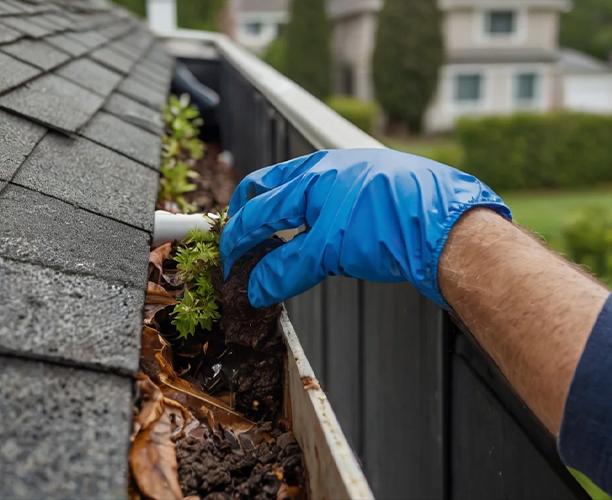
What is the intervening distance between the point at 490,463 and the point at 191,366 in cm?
77

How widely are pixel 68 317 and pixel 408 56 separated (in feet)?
87.3

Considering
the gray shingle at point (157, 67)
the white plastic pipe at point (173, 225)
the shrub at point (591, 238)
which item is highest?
the gray shingle at point (157, 67)

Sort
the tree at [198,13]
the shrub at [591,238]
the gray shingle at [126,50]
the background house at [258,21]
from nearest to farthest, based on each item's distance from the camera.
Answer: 1. the gray shingle at [126,50]
2. the shrub at [591,238]
3. the tree at [198,13]
4. the background house at [258,21]

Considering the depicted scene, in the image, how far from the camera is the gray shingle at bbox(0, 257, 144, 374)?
965mm

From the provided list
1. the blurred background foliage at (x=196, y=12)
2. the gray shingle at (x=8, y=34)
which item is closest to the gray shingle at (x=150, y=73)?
the gray shingle at (x=8, y=34)

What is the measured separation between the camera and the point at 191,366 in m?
1.54

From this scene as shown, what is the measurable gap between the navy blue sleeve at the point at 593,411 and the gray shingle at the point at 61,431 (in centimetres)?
66

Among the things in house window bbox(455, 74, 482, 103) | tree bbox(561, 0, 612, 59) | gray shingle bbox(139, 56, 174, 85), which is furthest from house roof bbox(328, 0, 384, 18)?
gray shingle bbox(139, 56, 174, 85)

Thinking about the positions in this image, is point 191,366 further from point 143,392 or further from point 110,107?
point 110,107

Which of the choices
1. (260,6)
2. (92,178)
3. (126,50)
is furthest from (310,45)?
(92,178)

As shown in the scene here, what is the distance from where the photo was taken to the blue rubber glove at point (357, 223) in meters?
1.57

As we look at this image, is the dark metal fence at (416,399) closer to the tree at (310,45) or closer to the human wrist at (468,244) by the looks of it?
the human wrist at (468,244)

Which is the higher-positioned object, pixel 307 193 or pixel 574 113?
pixel 307 193

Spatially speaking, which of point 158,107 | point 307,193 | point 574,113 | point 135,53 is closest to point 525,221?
point 574,113
